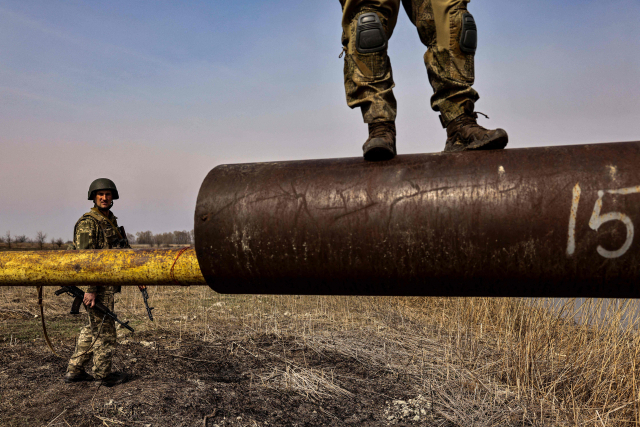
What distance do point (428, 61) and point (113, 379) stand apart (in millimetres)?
4648

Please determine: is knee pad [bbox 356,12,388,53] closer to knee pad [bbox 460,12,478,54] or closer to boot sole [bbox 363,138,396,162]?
knee pad [bbox 460,12,478,54]

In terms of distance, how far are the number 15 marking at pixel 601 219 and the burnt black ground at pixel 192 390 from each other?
3.39 m

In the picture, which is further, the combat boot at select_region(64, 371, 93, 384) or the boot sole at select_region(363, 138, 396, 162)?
the combat boot at select_region(64, 371, 93, 384)

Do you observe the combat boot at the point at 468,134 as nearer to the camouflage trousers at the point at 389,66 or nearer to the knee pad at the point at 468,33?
the camouflage trousers at the point at 389,66

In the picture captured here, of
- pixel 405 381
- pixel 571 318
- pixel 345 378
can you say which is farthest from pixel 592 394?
pixel 345 378

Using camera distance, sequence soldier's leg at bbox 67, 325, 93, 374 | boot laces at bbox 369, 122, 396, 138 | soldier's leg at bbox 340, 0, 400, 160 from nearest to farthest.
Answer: boot laces at bbox 369, 122, 396, 138, soldier's leg at bbox 340, 0, 400, 160, soldier's leg at bbox 67, 325, 93, 374

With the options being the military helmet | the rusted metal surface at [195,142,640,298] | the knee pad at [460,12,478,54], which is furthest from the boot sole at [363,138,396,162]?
the military helmet

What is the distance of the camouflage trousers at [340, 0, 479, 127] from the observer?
1.59 m

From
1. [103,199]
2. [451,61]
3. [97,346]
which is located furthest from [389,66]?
[97,346]

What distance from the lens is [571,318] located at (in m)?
4.89

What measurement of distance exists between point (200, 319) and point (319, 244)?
728cm

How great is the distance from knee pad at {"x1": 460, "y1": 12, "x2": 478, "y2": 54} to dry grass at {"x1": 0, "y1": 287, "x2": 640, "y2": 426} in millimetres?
2984

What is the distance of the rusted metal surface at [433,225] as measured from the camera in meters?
0.92

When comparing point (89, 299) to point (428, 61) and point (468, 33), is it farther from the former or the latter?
point (468, 33)
